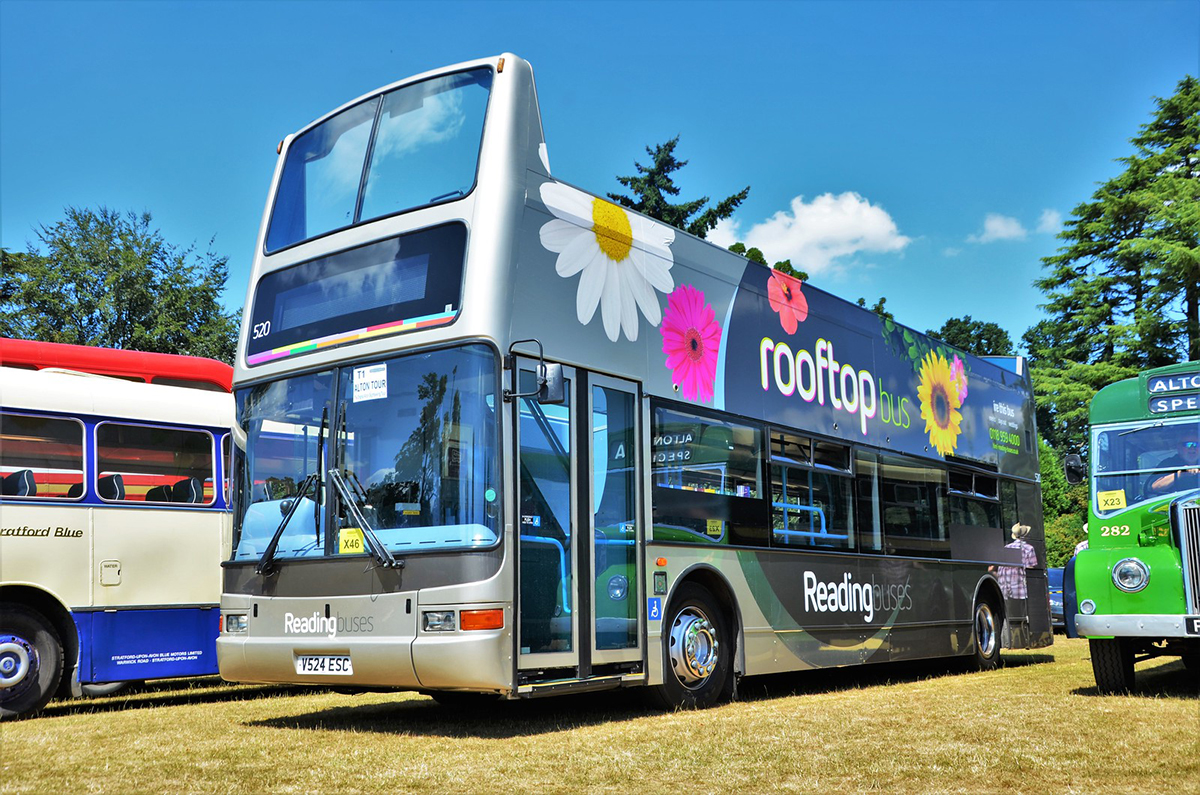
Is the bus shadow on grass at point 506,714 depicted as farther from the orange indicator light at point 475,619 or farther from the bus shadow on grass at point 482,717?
the orange indicator light at point 475,619

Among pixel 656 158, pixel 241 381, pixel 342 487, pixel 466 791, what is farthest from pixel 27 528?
pixel 656 158

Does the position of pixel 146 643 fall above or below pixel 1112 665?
above

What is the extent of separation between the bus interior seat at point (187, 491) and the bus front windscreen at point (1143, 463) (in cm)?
866

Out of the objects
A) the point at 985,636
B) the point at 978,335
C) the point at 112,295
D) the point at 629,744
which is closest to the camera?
the point at 629,744

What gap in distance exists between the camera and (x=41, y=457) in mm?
10672

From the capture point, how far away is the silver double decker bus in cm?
812

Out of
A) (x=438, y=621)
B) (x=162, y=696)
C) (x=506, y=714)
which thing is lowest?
(x=162, y=696)

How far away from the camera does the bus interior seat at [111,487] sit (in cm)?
1106

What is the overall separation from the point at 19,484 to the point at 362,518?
407 centimetres

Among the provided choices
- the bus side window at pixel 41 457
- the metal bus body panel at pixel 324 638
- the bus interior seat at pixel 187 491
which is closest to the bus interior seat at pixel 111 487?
the bus side window at pixel 41 457

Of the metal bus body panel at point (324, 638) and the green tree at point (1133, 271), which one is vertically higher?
the green tree at point (1133, 271)

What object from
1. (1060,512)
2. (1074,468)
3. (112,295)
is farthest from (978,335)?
(1074,468)

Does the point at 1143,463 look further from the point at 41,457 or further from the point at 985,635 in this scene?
the point at 41,457

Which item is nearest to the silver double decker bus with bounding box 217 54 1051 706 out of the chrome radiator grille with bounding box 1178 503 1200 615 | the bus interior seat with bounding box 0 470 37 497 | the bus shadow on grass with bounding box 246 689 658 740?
Result: the bus shadow on grass with bounding box 246 689 658 740
